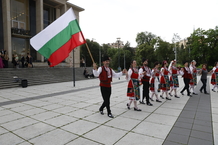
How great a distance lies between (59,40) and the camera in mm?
5652

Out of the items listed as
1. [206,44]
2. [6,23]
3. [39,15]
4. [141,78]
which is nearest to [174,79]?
[141,78]

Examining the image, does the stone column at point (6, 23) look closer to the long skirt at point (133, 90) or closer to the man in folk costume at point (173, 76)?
the long skirt at point (133, 90)

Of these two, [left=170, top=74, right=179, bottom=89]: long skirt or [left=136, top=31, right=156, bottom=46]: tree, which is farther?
[left=136, top=31, right=156, bottom=46]: tree

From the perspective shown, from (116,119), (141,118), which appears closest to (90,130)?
(116,119)

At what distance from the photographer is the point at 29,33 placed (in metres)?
27.0

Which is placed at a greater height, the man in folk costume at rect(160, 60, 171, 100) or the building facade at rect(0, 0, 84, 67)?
the building facade at rect(0, 0, 84, 67)

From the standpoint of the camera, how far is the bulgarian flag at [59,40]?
5555 mm

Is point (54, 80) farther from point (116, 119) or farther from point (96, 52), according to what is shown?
point (96, 52)

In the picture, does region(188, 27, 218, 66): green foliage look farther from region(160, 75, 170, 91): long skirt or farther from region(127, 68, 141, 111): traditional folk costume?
region(127, 68, 141, 111): traditional folk costume

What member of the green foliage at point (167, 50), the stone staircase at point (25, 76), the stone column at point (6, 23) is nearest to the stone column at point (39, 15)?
the stone column at point (6, 23)

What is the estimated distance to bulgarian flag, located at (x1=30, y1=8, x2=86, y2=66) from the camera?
555 cm

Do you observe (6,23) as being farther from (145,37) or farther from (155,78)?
(145,37)

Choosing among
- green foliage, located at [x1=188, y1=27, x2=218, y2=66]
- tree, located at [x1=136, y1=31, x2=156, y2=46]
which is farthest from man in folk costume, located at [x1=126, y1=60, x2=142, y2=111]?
tree, located at [x1=136, y1=31, x2=156, y2=46]

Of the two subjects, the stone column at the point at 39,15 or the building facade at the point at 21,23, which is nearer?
the building facade at the point at 21,23
